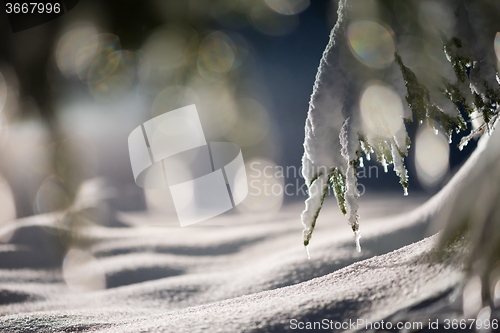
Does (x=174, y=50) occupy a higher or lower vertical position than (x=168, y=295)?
higher

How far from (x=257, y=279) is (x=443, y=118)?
604 centimetres

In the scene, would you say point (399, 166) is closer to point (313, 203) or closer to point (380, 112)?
point (380, 112)

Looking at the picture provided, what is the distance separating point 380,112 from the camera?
145 centimetres

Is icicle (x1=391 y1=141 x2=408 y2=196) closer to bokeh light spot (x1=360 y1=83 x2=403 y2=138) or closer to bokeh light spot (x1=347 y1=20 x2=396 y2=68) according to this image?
bokeh light spot (x1=360 y1=83 x2=403 y2=138)

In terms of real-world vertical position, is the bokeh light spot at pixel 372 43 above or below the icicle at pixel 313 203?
above

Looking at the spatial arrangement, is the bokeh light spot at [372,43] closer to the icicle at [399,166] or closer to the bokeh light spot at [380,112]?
the bokeh light spot at [380,112]

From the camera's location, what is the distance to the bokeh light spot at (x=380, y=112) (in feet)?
4.77

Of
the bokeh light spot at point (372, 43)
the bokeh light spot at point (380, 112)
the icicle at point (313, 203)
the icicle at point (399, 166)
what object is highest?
the bokeh light spot at point (372, 43)

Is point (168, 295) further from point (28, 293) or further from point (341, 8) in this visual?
point (341, 8)

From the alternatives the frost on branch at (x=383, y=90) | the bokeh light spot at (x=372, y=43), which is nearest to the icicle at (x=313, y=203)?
the frost on branch at (x=383, y=90)

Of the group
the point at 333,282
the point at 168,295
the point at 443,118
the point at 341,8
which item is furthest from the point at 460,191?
the point at 168,295

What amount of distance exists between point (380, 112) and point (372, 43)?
0.41m

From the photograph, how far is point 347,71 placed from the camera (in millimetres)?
1521

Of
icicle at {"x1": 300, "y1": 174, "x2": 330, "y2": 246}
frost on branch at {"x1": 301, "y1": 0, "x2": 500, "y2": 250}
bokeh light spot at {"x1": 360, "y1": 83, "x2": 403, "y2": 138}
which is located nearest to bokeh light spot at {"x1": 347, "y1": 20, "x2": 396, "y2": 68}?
frost on branch at {"x1": 301, "y1": 0, "x2": 500, "y2": 250}
